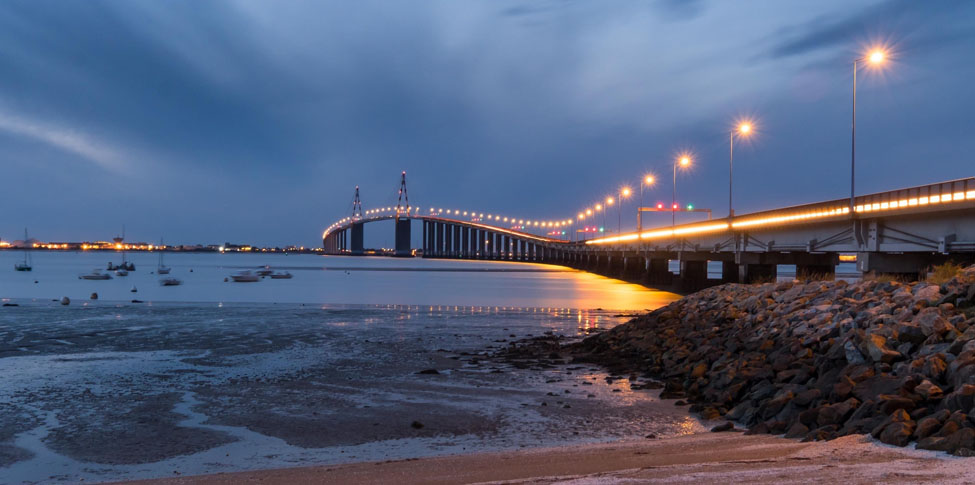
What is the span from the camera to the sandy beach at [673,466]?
337 inches

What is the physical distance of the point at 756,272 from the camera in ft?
173

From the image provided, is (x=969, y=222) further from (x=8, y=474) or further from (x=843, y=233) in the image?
(x=8, y=474)

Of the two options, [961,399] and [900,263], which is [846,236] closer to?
[900,263]

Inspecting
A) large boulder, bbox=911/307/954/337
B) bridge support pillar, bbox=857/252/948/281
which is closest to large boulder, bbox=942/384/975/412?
large boulder, bbox=911/307/954/337

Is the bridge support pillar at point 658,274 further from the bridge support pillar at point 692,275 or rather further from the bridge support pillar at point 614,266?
the bridge support pillar at point 614,266

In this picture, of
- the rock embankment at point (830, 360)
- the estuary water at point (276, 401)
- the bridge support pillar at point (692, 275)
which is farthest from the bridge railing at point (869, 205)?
the estuary water at point (276, 401)

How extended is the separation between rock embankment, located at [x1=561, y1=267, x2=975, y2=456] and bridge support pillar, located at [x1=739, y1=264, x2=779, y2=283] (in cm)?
2565

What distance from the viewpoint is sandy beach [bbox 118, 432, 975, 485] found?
28.1ft

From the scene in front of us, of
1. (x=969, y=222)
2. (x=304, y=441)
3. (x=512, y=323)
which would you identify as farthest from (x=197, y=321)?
(x=969, y=222)

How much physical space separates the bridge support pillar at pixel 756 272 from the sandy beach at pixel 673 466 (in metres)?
39.9

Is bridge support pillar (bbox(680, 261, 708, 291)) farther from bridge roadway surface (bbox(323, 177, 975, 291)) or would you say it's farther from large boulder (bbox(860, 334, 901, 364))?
large boulder (bbox(860, 334, 901, 364))

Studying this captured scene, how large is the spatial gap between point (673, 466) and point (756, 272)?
45947 mm

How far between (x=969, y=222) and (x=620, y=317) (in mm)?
18968

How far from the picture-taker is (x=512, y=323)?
3831 centimetres
